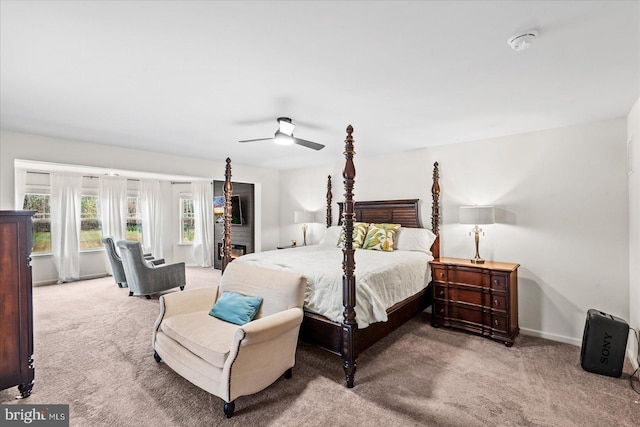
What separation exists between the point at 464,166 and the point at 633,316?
92.8 inches

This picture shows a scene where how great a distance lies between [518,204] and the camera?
372cm

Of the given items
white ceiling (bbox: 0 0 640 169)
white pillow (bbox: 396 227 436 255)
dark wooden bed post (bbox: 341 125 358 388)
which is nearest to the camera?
white ceiling (bbox: 0 0 640 169)

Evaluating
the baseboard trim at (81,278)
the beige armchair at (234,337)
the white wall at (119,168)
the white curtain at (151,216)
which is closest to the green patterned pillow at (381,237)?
the beige armchair at (234,337)

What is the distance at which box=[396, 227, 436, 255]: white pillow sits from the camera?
4180 millimetres

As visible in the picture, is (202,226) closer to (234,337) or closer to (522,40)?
(234,337)

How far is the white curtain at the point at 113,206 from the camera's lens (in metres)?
6.59

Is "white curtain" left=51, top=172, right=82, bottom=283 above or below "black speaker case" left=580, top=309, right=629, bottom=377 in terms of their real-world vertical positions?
above

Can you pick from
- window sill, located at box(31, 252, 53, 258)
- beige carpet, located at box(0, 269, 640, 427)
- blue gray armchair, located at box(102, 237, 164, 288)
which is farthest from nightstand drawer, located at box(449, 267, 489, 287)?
window sill, located at box(31, 252, 53, 258)

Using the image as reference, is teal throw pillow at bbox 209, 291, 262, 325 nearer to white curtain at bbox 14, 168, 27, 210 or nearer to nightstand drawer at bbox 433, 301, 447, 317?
nightstand drawer at bbox 433, 301, 447, 317

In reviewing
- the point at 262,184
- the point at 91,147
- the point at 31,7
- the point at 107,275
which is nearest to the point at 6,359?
the point at 31,7

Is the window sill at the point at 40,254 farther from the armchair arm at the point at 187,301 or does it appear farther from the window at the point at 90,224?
the armchair arm at the point at 187,301

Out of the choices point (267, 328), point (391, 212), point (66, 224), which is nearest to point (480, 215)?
point (391, 212)

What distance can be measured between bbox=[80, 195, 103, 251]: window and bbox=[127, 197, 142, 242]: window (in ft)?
2.02

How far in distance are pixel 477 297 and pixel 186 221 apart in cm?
713
